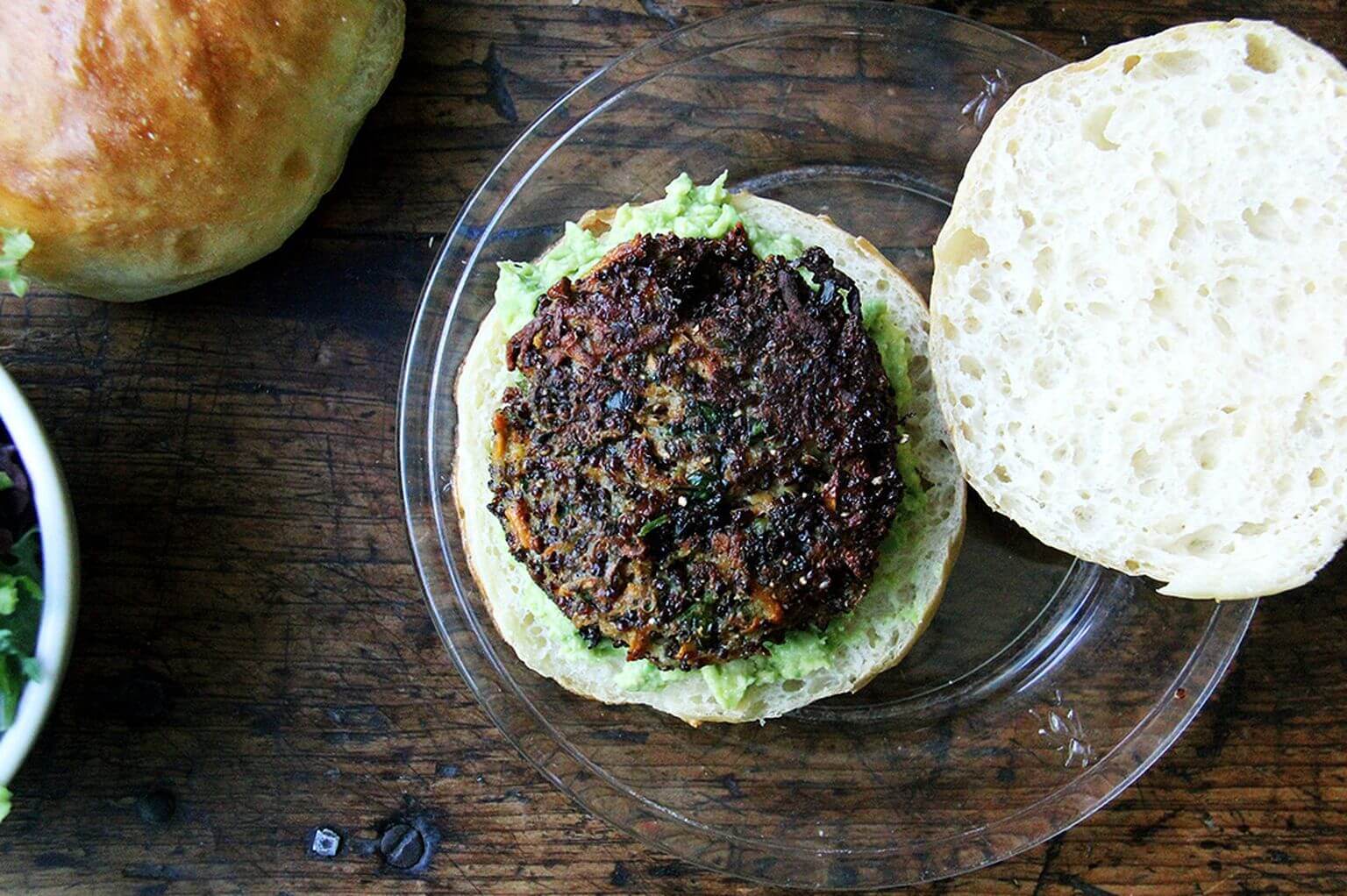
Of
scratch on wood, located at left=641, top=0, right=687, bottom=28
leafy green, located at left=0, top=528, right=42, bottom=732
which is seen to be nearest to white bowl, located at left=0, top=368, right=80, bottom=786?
leafy green, located at left=0, top=528, right=42, bottom=732

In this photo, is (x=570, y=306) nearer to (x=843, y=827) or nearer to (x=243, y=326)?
(x=243, y=326)

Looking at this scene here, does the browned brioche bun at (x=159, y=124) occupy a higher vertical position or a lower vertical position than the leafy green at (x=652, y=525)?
higher

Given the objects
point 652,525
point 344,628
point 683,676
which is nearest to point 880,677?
point 683,676

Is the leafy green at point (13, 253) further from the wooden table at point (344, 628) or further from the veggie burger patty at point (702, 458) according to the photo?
the veggie burger patty at point (702, 458)

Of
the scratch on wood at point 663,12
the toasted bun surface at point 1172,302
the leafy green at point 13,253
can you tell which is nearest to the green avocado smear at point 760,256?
the toasted bun surface at point 1172,302

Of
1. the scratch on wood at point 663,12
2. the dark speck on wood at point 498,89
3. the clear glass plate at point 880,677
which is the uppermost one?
the scratch on wood at point 663,12

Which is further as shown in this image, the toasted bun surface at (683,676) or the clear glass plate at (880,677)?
Result: the clear glass plate at (880,677)

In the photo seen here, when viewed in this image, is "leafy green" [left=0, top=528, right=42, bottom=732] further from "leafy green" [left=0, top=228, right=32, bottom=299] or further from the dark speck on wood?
the dark speck on wood

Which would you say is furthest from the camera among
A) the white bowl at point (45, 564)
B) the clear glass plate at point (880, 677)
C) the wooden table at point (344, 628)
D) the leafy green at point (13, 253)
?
the wooden table at point (344, 628)
